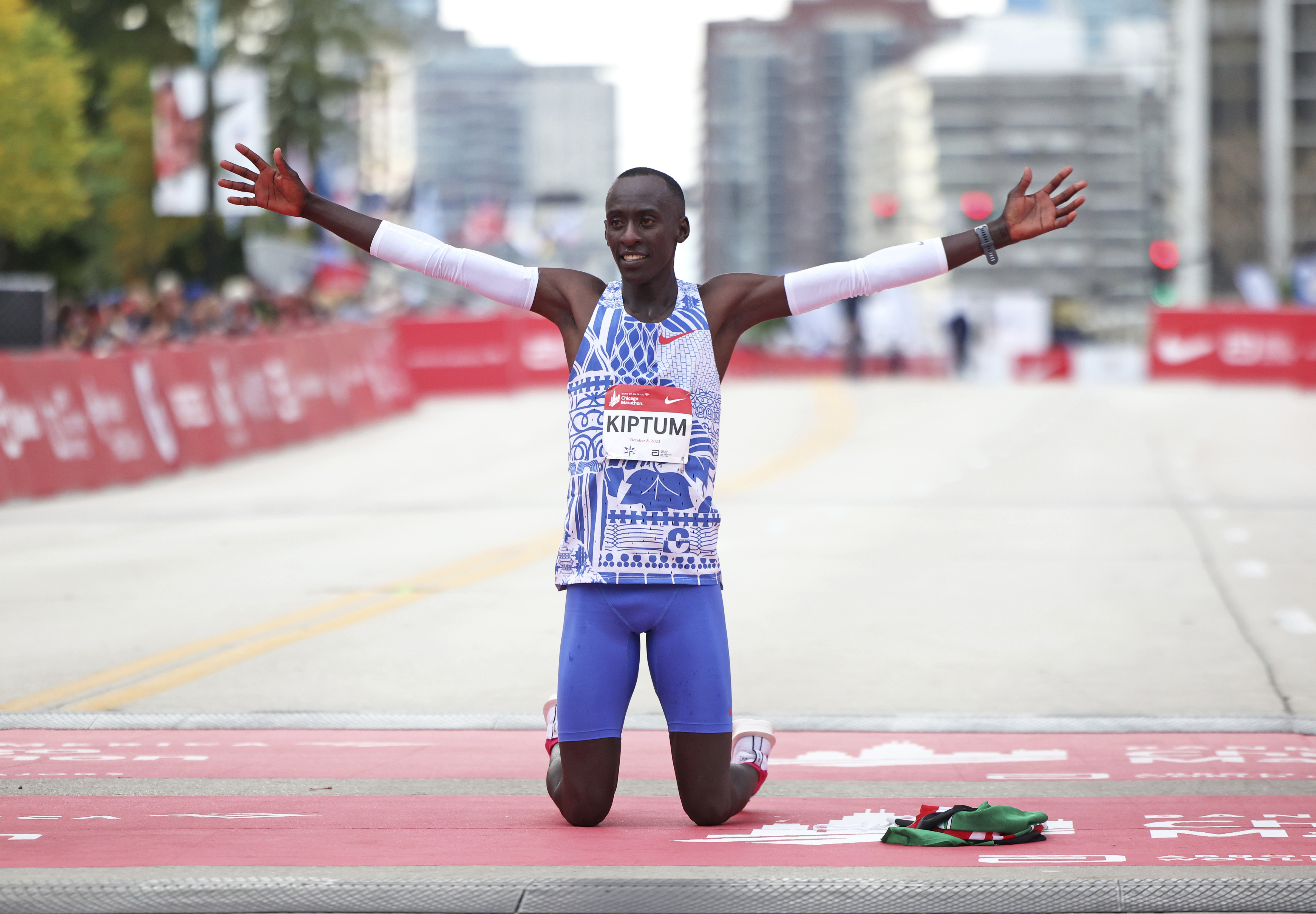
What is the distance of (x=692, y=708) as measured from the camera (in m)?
5.58

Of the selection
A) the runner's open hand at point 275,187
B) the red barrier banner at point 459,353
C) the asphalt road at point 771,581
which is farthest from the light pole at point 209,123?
the runner's open hand at point 275,187

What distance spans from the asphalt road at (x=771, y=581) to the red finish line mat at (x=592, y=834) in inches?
82.8

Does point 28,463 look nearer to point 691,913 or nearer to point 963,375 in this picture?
point 691,913

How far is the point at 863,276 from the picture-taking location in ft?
18.9

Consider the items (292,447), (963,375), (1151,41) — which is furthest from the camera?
(1151,41)

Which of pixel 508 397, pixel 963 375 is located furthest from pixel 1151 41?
pixel 508 397

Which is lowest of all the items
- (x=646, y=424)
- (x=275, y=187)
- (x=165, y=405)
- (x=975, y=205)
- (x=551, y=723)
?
(x=551, y=723)

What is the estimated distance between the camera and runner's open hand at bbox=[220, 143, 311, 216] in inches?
233

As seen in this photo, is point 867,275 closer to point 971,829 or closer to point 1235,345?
point 971,829

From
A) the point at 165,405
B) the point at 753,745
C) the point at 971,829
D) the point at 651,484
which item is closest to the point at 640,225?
the point at 651,484

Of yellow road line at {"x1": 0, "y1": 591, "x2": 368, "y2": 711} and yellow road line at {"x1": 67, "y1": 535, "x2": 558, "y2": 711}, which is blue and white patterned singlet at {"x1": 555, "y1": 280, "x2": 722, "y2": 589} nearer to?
yellow road line at {"x1": 67, "y1": 535, "x2": 558, "y2": 711}

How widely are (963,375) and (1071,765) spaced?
43376 mm

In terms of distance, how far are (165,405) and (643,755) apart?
1579 cm

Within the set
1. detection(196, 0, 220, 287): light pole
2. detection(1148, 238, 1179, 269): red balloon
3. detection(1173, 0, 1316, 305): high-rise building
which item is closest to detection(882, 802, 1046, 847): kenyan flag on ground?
detection(196, 0, 220, 287): light pole
